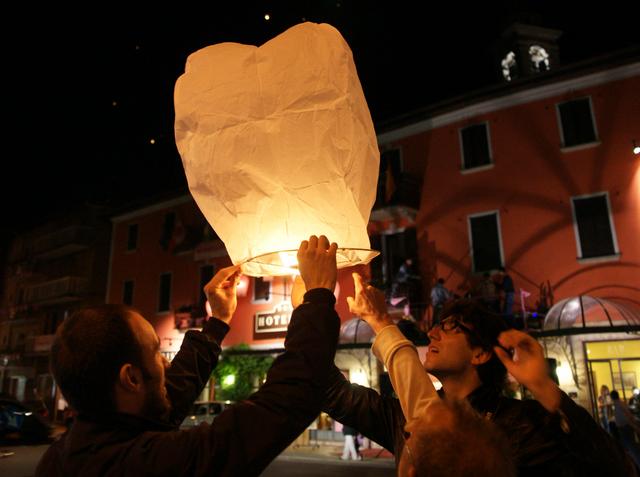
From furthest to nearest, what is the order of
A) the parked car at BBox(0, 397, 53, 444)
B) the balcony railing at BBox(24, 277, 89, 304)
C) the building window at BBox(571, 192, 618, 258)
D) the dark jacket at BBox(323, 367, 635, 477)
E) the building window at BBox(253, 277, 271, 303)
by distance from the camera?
the balcony railing at BBox(24, 277, 89, 304), the building window at BBox(253, 277, 271, 303), the building window at BBox(571, 192, 618, 258), the parked car at BBox(0, 397, 53, 444), the dark jacket at BBox(323, 367, 635, 477)

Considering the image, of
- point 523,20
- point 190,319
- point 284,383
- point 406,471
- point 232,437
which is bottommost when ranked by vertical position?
point 406,471

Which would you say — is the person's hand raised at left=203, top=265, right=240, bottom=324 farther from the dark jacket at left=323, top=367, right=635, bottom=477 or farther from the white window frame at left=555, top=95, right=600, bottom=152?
the white window frame at left=555, top=95, right=600, bottom=152

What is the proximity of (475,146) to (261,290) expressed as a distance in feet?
32.6

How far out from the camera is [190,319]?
2194 centimetres

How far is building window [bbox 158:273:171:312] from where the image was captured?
2416cm

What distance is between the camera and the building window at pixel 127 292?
2655 cm

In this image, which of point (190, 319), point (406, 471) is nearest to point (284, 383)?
point (406, 471)

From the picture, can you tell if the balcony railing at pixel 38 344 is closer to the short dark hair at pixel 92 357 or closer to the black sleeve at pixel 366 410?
the black sleeve at pixel 366 410

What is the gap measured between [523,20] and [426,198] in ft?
35.7

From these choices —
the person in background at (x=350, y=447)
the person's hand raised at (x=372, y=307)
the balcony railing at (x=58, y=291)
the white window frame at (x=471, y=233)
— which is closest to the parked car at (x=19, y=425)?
the person in background at (x=350, y=447)

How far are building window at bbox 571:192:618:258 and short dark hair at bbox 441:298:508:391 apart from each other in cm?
1390

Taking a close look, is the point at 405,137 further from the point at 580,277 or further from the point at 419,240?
the point at 580,277

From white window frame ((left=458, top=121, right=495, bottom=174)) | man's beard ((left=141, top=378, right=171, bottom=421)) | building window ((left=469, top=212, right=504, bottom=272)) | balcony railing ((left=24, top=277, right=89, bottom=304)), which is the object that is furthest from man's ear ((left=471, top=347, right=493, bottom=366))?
balcony railing ((left=24, top=277, right=89, bottom=304))

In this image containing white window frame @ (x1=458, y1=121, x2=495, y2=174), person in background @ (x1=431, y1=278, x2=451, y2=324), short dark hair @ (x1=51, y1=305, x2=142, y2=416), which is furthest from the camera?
white window frame @ (x1=458, y1=121, x2=495, y2=174)
